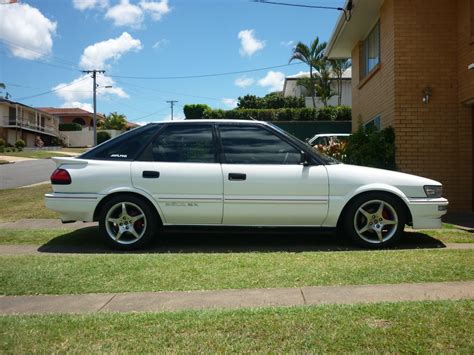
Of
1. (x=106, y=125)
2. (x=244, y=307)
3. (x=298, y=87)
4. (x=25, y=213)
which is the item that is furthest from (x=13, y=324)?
(x=106, y=125)

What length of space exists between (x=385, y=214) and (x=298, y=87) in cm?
3919

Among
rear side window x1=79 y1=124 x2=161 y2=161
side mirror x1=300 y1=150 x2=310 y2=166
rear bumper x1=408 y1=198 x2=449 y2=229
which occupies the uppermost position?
rear side window x1=79 y1=124 x2=161 y2=161

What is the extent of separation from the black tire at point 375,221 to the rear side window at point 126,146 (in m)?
2.69

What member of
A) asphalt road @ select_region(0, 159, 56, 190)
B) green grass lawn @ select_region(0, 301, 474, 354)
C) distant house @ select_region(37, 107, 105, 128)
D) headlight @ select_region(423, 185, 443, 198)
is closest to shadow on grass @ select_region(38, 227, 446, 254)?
headlight @ select_region(423, 185, 443, 198)

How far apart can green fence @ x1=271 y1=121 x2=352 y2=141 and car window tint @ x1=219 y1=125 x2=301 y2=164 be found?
69.4 ft

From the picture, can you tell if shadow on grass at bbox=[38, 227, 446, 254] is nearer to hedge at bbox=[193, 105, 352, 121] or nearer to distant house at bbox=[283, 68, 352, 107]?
hedge at bbox=[193, 105, 352, 121]

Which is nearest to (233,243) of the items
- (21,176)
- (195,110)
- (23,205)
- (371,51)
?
(23,205)

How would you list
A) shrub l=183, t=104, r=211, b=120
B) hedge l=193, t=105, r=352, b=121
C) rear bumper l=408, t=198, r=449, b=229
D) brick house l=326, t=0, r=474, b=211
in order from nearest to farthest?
rear bumper l=408, t=198, r=449, b=229 → brick house l=326, t=0, r=474, b=211 → hedge l=193, t=105, r=352, b=121 → shrub l=183, t=104, r=211, b=120

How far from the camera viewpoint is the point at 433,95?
31.2 feet

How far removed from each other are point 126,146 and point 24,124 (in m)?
65.6

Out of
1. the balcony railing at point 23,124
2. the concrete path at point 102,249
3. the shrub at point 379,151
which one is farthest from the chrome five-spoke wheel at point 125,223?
the balcony railing at point 23,124

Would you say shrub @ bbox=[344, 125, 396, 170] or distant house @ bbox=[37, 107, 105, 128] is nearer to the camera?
shrub @ bbox=[344, 125, 396, 170]

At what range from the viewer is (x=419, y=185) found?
20.4 feet

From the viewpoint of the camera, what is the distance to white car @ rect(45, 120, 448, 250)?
6.21 metres
